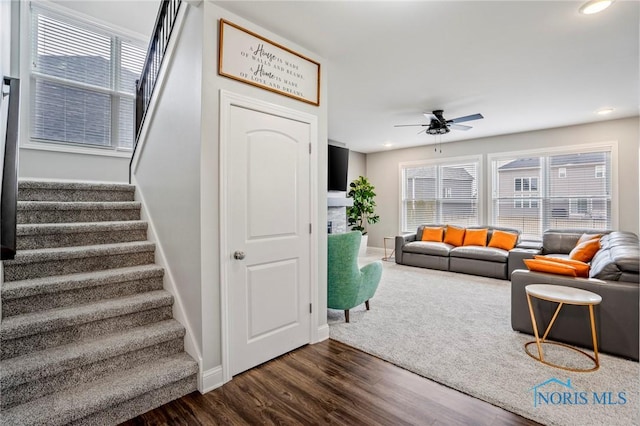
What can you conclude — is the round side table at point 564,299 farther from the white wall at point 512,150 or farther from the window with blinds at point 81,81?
the window with blinds at point 81,81

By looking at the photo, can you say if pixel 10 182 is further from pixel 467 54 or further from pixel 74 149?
pixel 467 54

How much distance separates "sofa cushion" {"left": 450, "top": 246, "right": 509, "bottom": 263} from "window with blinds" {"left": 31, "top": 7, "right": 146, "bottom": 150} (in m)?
5.69

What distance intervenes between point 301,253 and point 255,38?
1742mm

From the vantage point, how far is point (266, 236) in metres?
2.42

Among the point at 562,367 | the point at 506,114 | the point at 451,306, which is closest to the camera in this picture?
the point at 562,367

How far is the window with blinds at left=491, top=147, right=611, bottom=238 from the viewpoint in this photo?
17.1ft

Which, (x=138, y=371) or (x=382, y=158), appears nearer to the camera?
(x=138, y=371)

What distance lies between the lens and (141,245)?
263 centimetres

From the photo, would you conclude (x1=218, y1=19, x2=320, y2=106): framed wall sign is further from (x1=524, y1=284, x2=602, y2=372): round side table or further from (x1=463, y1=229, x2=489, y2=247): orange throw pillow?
(x1=463, y1=229, x2=489, y2=247): orange throw pillow

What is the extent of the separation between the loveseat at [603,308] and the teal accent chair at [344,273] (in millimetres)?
1497

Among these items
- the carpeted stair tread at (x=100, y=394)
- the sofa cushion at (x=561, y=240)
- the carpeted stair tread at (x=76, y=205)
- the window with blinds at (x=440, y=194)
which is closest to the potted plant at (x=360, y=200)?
the window with blinds at (x=440, y=194)

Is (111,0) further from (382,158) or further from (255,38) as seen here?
(382,158)

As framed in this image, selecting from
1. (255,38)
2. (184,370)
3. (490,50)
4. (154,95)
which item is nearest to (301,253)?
(184,370)

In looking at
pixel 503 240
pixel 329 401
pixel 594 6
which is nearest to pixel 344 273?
pixel 329 401
